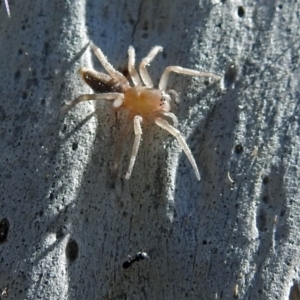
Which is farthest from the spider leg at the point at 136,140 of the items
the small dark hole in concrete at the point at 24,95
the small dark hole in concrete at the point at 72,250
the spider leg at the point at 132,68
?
the small dark hole in concrete at the point at 24,95

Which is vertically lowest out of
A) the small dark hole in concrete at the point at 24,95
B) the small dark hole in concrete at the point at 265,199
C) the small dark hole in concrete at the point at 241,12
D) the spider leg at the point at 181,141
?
the small dark hole in concrete at the point at 265,199

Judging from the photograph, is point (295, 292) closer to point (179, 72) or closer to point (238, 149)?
point (238, 149)

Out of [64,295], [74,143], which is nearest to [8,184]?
[74,143]

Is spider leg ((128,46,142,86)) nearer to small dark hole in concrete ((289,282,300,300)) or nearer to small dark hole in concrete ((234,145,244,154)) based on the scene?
small dark hole in concrete ((234,145,244,154))

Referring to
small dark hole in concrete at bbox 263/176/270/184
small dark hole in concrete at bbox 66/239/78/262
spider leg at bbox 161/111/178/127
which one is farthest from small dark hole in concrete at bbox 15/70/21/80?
small dark hole in concrete at bbox 263/176/270/184

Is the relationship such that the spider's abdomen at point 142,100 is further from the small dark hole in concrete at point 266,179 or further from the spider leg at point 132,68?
the small dark hole in concrete at point 266,179
